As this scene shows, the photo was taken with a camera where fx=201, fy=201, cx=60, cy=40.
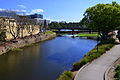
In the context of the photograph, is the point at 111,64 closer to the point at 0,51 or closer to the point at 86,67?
the point at 86,67

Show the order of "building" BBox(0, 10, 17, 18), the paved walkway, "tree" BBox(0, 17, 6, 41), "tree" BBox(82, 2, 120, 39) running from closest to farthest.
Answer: the paved walkway → "tree" BBox(82, 2, 120, 39) → "tree" BBox(0, 17, 6, 41) → "building" BBox(0, 10, 17, 18)

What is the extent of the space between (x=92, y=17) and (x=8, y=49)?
2026 cm

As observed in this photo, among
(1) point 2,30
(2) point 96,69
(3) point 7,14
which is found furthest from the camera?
(3) point 7,14

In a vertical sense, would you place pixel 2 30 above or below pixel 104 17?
below

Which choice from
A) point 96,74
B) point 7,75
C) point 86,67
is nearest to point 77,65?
point 86,67

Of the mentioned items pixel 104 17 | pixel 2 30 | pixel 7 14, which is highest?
pixel 7 14

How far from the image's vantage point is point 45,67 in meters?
28.3

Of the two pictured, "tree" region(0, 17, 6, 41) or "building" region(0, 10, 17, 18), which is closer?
"tree" region(0, 17, 6, 41)

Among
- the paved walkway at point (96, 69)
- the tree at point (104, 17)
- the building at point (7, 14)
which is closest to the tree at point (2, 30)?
the building at point (7, 14)

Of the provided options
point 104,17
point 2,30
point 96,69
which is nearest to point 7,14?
point 2,30

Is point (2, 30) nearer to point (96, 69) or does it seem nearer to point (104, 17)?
point (104, 17)

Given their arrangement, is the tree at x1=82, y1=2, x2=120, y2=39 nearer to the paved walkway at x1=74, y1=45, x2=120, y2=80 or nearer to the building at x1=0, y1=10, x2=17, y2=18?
the paved walkway at x1=74, y1=45, x2=120, y2=80

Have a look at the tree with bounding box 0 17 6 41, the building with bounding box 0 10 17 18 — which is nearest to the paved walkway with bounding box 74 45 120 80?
the tree with bounding box 0 17 6 41

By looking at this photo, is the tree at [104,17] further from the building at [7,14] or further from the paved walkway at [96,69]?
the building at [7,14]
